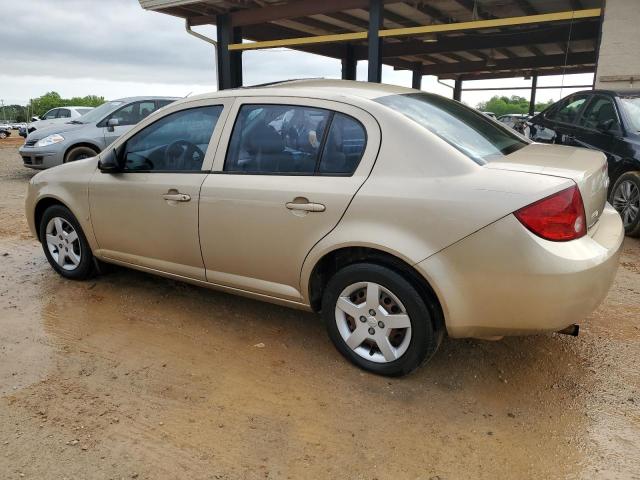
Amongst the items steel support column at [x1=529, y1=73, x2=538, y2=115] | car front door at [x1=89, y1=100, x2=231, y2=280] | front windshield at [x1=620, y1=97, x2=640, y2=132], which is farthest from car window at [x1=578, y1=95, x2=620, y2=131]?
steel support column at [x1=529, y1=73, x2=538, y2=115]

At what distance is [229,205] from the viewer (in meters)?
3.22

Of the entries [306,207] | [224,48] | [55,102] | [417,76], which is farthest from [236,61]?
[55,102]

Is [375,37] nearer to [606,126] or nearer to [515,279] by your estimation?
[606,126]

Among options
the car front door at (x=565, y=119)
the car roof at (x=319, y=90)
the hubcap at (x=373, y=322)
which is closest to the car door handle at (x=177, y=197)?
the car roof at (x=319, y=90)

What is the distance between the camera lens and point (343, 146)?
9.66 ft

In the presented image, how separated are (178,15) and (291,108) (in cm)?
969

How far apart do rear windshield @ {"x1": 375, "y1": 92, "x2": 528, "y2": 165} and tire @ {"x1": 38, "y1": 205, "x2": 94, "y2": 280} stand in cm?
282

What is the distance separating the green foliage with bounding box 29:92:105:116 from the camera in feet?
259

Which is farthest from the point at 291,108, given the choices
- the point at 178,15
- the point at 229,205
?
the point at 178,15

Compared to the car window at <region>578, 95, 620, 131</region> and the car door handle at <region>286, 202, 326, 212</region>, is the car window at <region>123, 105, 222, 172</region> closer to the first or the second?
the car door handle at <region>286, 202, 326, 212</region>

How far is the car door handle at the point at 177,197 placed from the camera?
3425 millimetres

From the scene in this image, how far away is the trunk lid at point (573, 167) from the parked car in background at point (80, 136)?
333 inches

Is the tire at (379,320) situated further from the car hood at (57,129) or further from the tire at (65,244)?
the car hood at (57,129)

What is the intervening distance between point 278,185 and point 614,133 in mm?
4922
